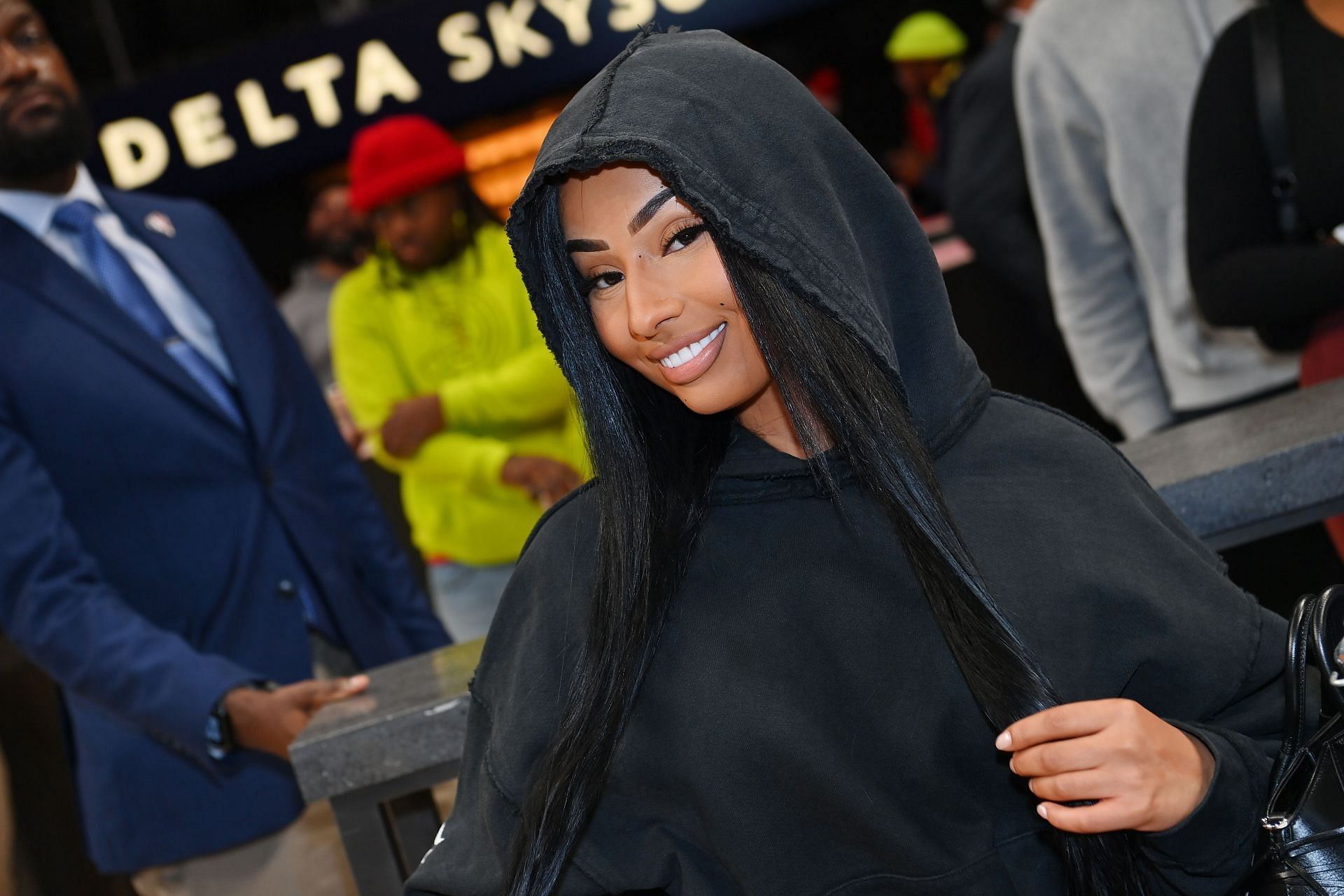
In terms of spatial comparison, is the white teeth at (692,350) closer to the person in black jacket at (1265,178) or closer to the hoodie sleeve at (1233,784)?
the hoodie sleeve at (1233,784)

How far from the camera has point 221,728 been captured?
6.94 feet

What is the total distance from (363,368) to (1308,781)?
2.47m

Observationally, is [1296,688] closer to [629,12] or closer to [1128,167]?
[1128,167]

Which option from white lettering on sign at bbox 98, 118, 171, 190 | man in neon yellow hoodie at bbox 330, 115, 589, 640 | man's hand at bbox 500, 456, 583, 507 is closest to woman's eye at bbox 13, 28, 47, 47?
man in neon yellow hoodie at bbox 330, 115, 589, 640

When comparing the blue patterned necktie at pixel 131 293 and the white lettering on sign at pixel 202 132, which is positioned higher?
the white lettering on sign at pixel 202 132

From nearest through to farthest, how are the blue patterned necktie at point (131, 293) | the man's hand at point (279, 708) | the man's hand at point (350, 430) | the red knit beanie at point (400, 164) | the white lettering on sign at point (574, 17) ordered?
the man's hand at point (279, 708) → the blue patterned necktie at point (131, 293) → the red knit beanie at point (400, 164) → the man's hand at point (350, 430) → the white lettering on sign at point (574, 17)

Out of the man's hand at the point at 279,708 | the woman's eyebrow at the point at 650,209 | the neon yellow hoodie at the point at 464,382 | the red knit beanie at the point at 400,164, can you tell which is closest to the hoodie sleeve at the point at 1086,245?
the neon yellow hoodie at the point at 464,382

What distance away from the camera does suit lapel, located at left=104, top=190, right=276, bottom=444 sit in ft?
7.89

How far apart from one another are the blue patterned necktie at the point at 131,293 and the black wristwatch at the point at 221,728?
19.1 inches

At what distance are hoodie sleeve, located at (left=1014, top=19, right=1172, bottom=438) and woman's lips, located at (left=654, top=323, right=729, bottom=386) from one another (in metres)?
1.58

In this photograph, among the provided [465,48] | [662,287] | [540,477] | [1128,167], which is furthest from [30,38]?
[465,48]

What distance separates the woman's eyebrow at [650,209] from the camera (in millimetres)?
1421

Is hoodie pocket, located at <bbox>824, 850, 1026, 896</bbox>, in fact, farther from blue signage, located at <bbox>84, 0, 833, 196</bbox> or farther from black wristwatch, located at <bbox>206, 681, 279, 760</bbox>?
blue signage, located at <bbox>84, 0, 833, 196</bbox>

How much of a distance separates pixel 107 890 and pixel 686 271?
2.48 m
